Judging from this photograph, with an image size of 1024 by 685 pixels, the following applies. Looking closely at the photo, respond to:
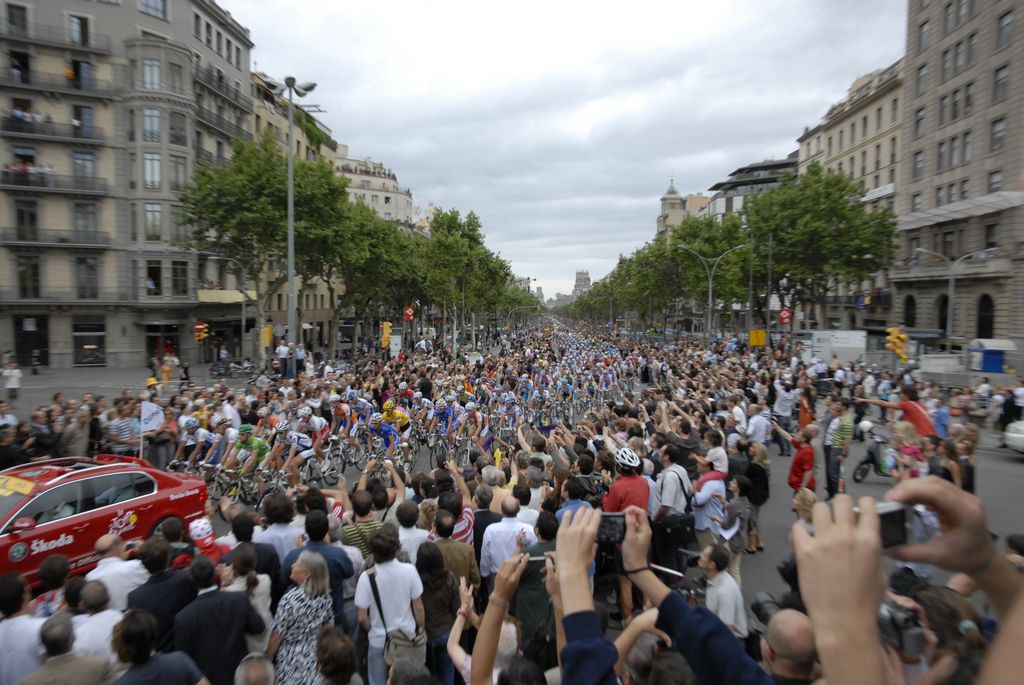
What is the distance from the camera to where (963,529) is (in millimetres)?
1265

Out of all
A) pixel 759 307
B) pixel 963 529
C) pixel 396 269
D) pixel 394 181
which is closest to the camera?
pixel 963 529

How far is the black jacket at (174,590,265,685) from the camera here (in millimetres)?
4031

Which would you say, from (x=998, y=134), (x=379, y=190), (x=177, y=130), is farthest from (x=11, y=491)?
(x=379, y=190)

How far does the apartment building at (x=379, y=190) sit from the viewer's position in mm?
105000

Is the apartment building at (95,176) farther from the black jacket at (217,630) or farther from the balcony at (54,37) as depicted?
the black jacket at (217,630)

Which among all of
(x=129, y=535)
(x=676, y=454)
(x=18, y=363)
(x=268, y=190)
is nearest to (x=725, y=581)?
(x=676, y=454)

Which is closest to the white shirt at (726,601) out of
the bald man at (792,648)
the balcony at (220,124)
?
the bald man at (792,648)

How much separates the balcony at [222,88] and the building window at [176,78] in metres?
1.24

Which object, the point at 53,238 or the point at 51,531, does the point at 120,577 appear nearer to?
the point at 51,531

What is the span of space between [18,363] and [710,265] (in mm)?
51972

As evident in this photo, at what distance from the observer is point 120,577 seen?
16.0ft

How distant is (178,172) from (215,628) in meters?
42.6

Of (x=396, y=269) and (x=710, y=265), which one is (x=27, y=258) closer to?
(x=396, y=269)

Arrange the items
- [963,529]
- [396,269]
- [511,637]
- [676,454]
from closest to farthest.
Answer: [963,529]
[511,637]
[676,454]
[396,269]
